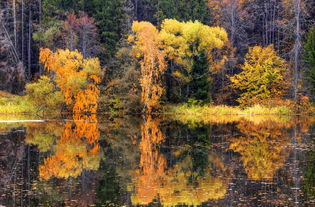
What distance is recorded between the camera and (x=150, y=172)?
743 inches

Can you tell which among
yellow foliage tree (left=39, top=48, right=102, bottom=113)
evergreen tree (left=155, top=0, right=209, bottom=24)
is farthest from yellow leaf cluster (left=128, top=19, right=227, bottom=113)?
evergreen tree (left=155, top=0, right=209, bottom=24)

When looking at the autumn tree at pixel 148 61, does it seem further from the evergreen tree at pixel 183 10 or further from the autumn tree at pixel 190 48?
the evergreen tree at pixel 183 10

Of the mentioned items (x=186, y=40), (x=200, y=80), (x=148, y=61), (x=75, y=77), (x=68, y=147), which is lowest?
(x=68, y=147)

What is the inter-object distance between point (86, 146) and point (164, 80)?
2657cm

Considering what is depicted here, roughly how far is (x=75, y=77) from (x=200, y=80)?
11.7 m

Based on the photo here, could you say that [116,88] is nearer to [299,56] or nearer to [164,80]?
[164,80]

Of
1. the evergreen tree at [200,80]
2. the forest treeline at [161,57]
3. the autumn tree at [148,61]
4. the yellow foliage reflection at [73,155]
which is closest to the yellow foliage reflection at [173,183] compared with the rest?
the yellow foliage reflection at [73,155]

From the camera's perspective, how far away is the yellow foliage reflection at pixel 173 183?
48.5 ft

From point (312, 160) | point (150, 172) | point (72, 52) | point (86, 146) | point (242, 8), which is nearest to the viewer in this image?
point (150, 172)

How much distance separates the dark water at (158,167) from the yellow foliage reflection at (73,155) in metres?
0.04

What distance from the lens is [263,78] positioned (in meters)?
52.7

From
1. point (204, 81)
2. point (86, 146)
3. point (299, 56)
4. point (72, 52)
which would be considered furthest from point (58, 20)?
point (86, 146)

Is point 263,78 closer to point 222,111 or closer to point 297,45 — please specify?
point 297,45

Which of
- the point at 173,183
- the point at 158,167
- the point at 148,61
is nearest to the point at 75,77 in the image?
the point at 148,61
